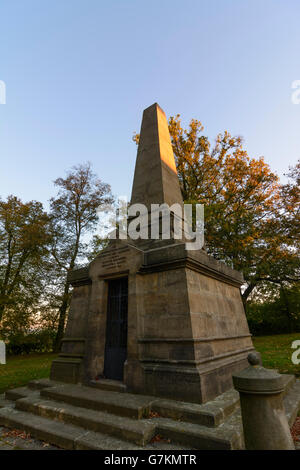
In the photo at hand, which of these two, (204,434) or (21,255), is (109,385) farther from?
(21,255)

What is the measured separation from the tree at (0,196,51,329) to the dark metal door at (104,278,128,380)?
581 inches

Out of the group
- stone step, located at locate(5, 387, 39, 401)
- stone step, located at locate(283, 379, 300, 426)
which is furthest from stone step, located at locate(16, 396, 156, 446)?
stone step, located at locate(283, 379, 300, 426)

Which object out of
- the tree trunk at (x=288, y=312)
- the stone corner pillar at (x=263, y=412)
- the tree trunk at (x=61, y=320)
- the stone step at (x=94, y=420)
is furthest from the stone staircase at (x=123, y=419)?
the tree trunk at (x=288, y=312)

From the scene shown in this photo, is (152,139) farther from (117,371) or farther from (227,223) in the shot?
(227,223)

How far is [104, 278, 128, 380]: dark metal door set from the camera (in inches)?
232

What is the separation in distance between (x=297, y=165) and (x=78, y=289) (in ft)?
60.5

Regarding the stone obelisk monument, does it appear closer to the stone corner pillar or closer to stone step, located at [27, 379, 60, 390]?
stone step, located at [27, 379, 60, 390]

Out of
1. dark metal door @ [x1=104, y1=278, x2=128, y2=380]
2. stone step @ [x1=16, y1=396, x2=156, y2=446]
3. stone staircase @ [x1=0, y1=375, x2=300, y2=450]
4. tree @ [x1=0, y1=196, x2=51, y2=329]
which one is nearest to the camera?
stone staircase @ [x1=0, y1=375, x2=300, y2=450]

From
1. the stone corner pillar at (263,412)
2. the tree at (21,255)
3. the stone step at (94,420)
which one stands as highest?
the tree at (21,255)

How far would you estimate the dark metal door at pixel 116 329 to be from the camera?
590 centimetres

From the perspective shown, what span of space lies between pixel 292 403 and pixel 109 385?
3858mm

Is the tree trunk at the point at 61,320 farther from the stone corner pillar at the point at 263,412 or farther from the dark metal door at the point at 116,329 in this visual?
the stone corner pillar at the point at 263,412

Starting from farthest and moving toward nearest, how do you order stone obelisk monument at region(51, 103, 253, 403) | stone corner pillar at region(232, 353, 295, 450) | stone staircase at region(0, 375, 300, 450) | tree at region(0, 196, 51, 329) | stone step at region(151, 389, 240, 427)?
tree at region(0, 196, 51, 329) < stone obelisk monument at region(51, 103, 253, 403) < stone step at region(151, 389, 240, 427) < stone staircase at region(0, 375, 300, 450) < stone corner pillar at region(232, 353, 295, 450)
